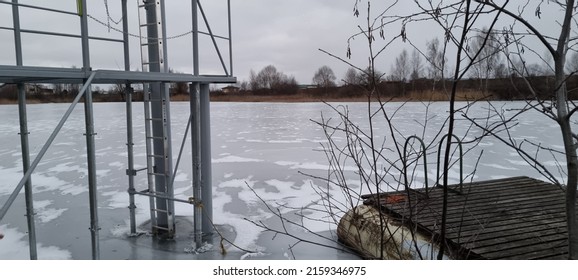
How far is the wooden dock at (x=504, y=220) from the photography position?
382 centimetres

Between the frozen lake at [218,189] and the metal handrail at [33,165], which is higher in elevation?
the metal handrail at [33,165]

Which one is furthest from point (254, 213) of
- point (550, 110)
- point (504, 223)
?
point (550, 110)

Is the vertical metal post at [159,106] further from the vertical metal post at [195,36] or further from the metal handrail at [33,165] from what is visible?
the metal handrail at [33,165]

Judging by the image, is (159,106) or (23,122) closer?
(23,122)

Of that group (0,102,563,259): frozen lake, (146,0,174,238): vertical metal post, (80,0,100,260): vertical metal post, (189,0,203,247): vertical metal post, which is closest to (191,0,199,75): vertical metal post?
(189,0,203,247): vertical metal post

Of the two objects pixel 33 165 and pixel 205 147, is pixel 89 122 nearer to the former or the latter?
pixel 33 165

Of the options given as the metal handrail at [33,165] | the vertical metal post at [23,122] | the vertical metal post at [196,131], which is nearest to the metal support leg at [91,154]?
the metal handrail at [33,165]

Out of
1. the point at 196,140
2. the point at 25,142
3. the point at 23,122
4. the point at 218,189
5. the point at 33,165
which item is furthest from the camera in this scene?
the point at 218,189

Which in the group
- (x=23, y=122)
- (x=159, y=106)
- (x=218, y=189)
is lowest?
(x=218, y=189)

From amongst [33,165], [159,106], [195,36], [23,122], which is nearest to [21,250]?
[23,122]

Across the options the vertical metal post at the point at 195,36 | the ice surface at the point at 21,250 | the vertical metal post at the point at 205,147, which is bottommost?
the ice surface at the point at 21,250

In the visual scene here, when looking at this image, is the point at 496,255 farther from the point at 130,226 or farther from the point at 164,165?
the point at 130,226

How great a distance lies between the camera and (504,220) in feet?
15.3

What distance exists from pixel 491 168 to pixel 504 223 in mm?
4882
